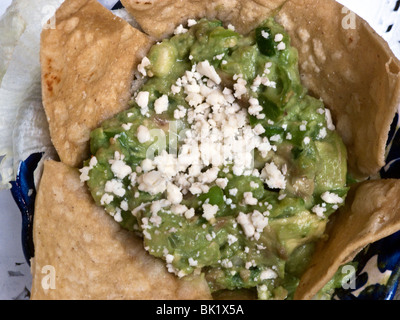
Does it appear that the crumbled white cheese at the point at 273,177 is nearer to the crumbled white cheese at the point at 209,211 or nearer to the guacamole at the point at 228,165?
the guacamole at the point at 228,165

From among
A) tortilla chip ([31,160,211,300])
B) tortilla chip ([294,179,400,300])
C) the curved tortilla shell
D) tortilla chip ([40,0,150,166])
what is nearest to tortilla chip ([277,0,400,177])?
the curved tortilla shell

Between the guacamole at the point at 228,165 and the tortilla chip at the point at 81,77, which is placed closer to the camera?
the guacamole at the point at 228,165

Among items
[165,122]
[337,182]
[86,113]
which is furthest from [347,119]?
[86,113]

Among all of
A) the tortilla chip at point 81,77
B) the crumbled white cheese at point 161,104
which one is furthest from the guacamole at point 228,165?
the tortilla chip at point 81,77

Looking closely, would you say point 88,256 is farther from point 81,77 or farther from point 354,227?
point 354,227

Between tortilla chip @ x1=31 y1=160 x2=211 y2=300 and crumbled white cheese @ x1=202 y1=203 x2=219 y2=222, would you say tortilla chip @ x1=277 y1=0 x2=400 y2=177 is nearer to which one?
crumbled white cheese @ x1=202 y1=203 x2=219 y2=222

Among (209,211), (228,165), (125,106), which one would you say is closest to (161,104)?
(125,106)
